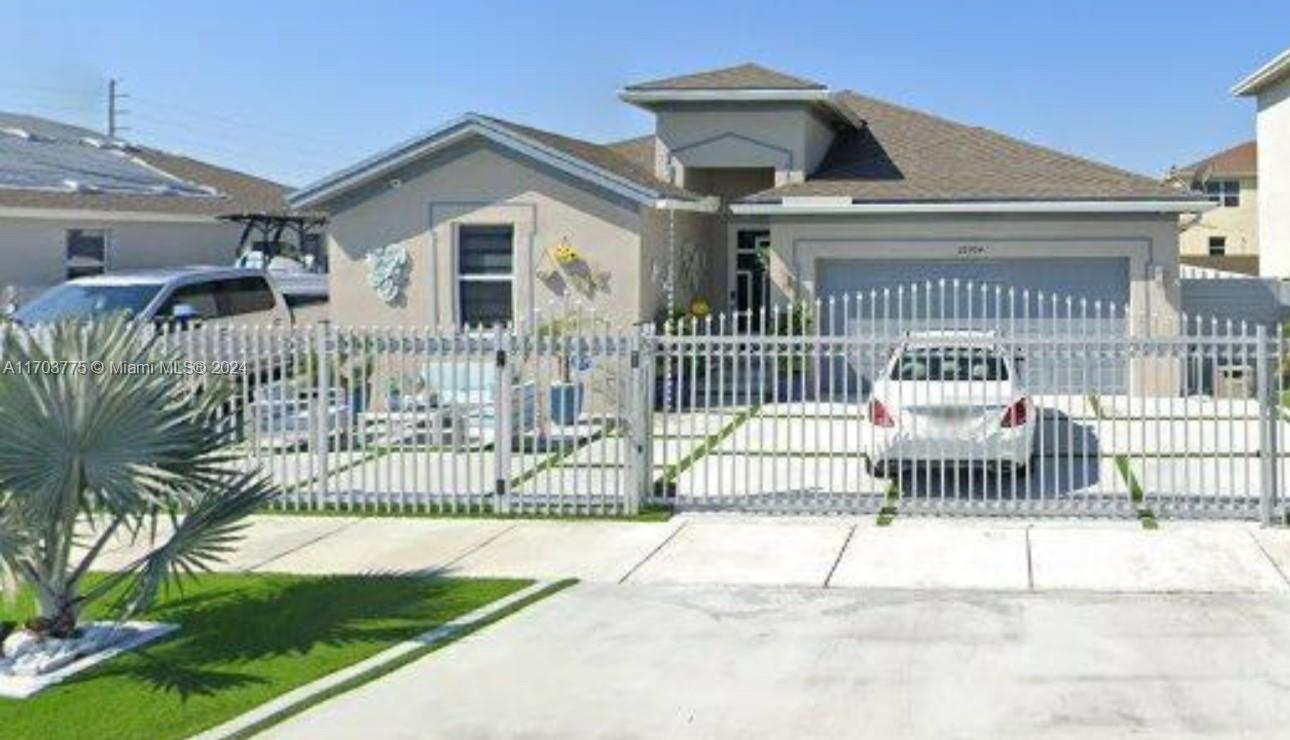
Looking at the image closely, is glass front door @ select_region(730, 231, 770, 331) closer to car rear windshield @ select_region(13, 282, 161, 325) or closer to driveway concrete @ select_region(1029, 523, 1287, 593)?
car rear windshield @ select_region(13, 282, 161, 325)

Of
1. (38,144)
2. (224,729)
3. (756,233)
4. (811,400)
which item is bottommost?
(224,729)

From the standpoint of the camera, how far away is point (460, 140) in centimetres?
2005

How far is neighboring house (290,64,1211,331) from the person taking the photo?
2005 cm

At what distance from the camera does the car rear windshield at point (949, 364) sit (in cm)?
1272

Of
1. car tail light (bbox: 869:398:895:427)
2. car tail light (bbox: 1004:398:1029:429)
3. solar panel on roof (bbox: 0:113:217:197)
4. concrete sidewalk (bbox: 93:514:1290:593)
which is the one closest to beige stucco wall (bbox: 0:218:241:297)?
solar panel on roof (bbox: 0:113:217:197)

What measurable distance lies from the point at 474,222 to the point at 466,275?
2.54 ft

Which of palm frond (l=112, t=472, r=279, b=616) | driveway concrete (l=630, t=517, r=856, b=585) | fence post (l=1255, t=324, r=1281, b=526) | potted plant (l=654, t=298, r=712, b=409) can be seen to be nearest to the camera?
palm frond (l=112, t=472, r=279, b=616)

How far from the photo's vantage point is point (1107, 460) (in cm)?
1477

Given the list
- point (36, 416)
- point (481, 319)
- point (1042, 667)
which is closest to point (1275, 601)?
point (1042, 667)

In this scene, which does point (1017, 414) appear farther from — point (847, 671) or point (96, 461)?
point (96, 461)

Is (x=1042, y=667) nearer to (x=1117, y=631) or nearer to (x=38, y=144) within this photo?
(x=1117, y=631)

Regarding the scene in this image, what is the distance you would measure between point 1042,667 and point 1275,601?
7.61 ft

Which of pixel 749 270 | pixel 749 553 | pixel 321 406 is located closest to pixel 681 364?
pixel 749 553

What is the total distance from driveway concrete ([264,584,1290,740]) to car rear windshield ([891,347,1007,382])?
3.59 metres
